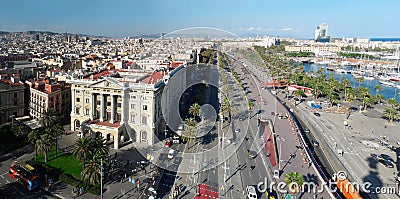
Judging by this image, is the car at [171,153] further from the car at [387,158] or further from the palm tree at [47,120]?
the car at [387,158]

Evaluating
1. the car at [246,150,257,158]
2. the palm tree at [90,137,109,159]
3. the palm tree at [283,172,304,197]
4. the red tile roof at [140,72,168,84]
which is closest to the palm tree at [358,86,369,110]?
the car at [246,150,257,158]

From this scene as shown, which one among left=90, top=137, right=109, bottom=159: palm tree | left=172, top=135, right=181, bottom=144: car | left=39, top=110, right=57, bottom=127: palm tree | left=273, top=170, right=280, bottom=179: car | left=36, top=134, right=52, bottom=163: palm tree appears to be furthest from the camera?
left=172, top=135, right=181, bottom=144: car

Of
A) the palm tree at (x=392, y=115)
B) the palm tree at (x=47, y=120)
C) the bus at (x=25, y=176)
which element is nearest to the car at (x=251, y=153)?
the bus at (x=25, y=176)

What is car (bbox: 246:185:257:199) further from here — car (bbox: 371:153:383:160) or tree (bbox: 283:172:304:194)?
car (bbox: 371:153:383:160)

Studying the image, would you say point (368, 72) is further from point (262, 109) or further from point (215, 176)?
point (215, 176)

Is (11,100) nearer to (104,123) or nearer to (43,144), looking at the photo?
(104,123)
